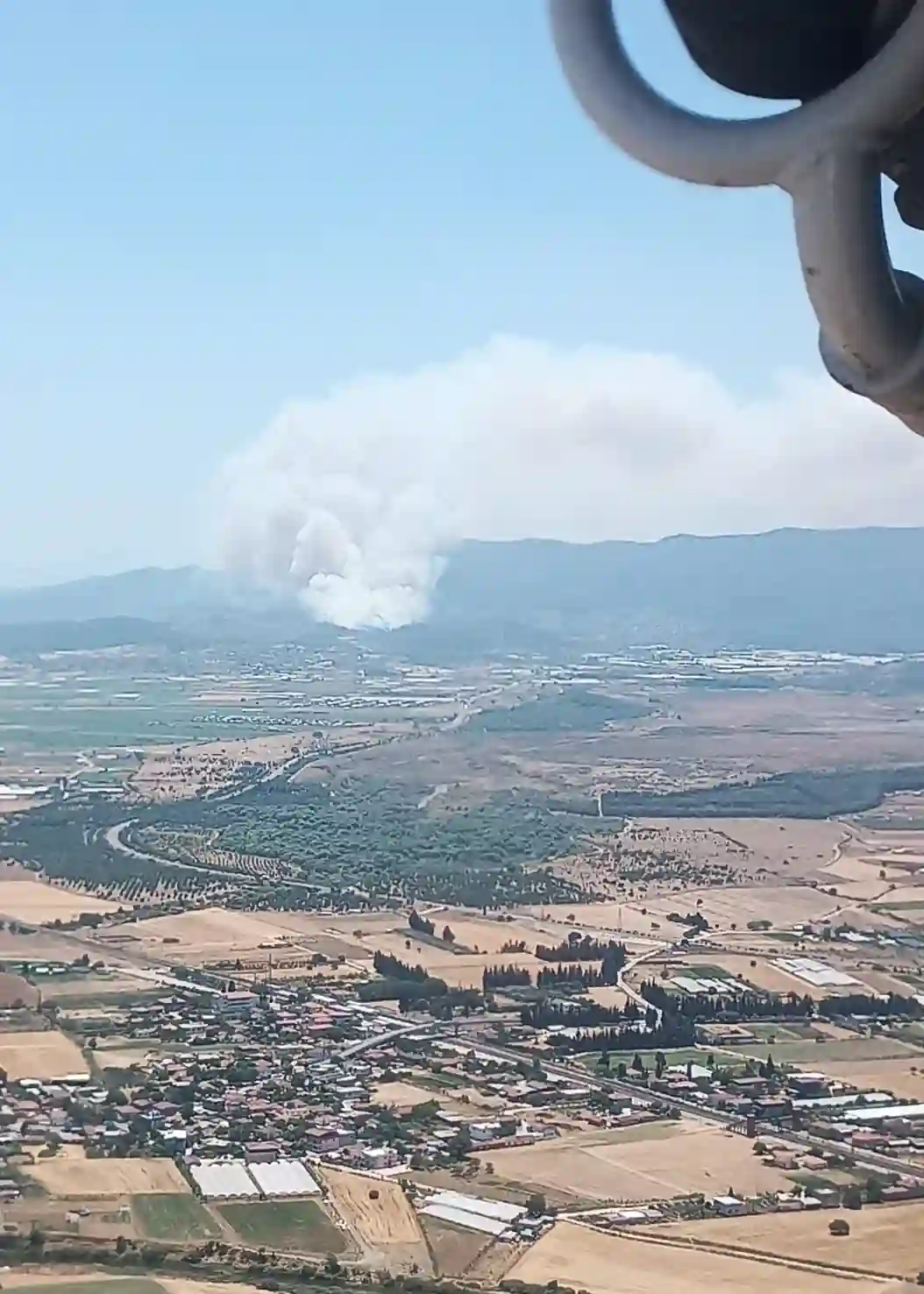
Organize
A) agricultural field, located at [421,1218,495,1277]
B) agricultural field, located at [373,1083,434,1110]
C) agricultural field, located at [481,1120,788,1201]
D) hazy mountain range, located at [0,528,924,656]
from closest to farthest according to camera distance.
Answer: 1. agricultural field, located at [421,1218,495,1277]
2. agricultural field, located at [481,1120,788,1201]
3. agricultural field, located at [373,1083,434,1110]
4. hazy mountain range, located at [0,528,924,656]

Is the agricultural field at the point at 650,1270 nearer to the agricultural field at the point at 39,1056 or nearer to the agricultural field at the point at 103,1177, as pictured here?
the agricultural field at the point at 103,1177

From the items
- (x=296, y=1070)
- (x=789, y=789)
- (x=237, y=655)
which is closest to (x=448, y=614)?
(x=237, y=655)

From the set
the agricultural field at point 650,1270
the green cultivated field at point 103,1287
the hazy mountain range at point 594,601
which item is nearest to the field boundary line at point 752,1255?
the agricultural field at point 650,1270

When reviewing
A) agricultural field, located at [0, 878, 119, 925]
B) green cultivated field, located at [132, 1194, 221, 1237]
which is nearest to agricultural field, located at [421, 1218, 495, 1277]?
green cultivated field, located at [132, 1194, 221, 1237]

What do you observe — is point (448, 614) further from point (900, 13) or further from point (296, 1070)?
point (900, 13)

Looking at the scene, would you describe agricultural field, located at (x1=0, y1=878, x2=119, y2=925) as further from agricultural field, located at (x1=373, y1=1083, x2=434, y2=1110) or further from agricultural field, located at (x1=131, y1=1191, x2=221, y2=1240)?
agricultural field, located at (x1=131, y1=1191, x2=221, y2=1240)
